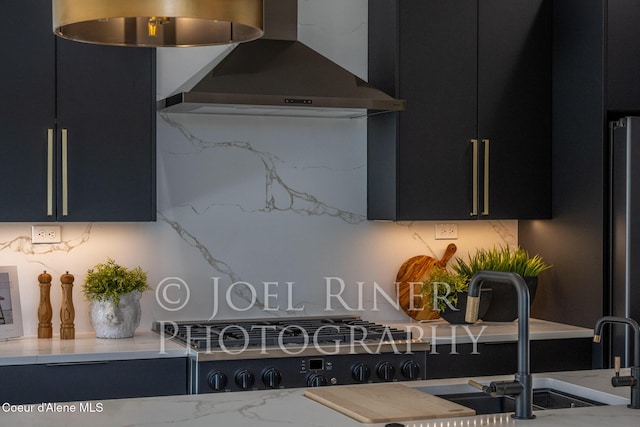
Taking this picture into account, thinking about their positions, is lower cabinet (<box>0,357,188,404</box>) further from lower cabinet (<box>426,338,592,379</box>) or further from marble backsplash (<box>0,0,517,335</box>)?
lower cabinet (<box>426,338,592,379</box>)

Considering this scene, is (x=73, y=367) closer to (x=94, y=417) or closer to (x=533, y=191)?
(x=94, y=417)

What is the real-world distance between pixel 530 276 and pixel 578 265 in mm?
232

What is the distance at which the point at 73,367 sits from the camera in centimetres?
373

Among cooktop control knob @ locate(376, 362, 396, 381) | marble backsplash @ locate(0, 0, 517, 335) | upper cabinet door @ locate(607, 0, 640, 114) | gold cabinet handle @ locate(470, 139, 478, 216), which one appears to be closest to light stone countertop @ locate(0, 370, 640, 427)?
cooktop control knob @ locate(376, 362, 396, 381)

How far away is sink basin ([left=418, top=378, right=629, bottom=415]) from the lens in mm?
2877

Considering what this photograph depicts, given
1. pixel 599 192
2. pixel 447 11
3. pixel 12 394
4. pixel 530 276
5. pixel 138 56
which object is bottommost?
pixel 12 394

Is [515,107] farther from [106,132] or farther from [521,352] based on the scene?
[521,352]

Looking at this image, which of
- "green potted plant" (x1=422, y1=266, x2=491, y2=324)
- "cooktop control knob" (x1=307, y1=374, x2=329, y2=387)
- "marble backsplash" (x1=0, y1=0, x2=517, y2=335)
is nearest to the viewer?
"cooktop control knob" (x1=307, y1=374, x2=329, y2=387)

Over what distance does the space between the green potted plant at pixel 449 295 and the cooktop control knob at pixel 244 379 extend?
1.15m

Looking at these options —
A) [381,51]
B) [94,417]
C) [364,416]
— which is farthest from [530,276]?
[94,417]

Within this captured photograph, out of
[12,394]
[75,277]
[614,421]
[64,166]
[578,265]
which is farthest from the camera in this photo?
Result: [578,265]

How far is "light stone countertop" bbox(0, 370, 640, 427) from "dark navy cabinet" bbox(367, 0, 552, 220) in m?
1.99

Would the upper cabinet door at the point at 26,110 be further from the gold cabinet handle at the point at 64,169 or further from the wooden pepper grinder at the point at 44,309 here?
the wooden pepper grinder at the point at 44,309

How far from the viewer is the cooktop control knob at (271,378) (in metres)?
3.88
